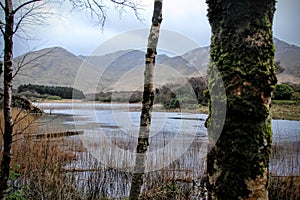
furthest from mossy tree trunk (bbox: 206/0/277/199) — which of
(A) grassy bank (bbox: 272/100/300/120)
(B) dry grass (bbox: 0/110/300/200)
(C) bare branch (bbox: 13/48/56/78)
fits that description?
(A) grassy bank (bbox: 272/100/300/120)

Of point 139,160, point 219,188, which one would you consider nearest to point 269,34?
point 219,188

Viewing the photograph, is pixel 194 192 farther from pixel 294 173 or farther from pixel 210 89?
pixel 210 89

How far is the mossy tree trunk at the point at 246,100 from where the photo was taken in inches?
41.4

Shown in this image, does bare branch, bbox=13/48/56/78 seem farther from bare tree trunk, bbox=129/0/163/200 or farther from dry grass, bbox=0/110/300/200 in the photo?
dry grass, bbox=0/110/300/200

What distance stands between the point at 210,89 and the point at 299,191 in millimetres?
4416

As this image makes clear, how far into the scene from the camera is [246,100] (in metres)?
1.05

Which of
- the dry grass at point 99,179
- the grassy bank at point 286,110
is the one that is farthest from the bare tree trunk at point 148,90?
the grassy bank at point 286,110

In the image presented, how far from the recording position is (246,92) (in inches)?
41.6

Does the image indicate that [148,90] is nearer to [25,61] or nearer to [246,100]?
[25,61]

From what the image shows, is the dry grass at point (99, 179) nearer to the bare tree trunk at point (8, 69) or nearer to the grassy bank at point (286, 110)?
the bare tree trunk at point (8, 69)

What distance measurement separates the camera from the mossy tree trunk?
41.4 inches

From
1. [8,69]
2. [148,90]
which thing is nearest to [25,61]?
[8,69]

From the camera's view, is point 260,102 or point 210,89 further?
point 210,89

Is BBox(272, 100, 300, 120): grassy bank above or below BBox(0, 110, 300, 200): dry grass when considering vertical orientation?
above
